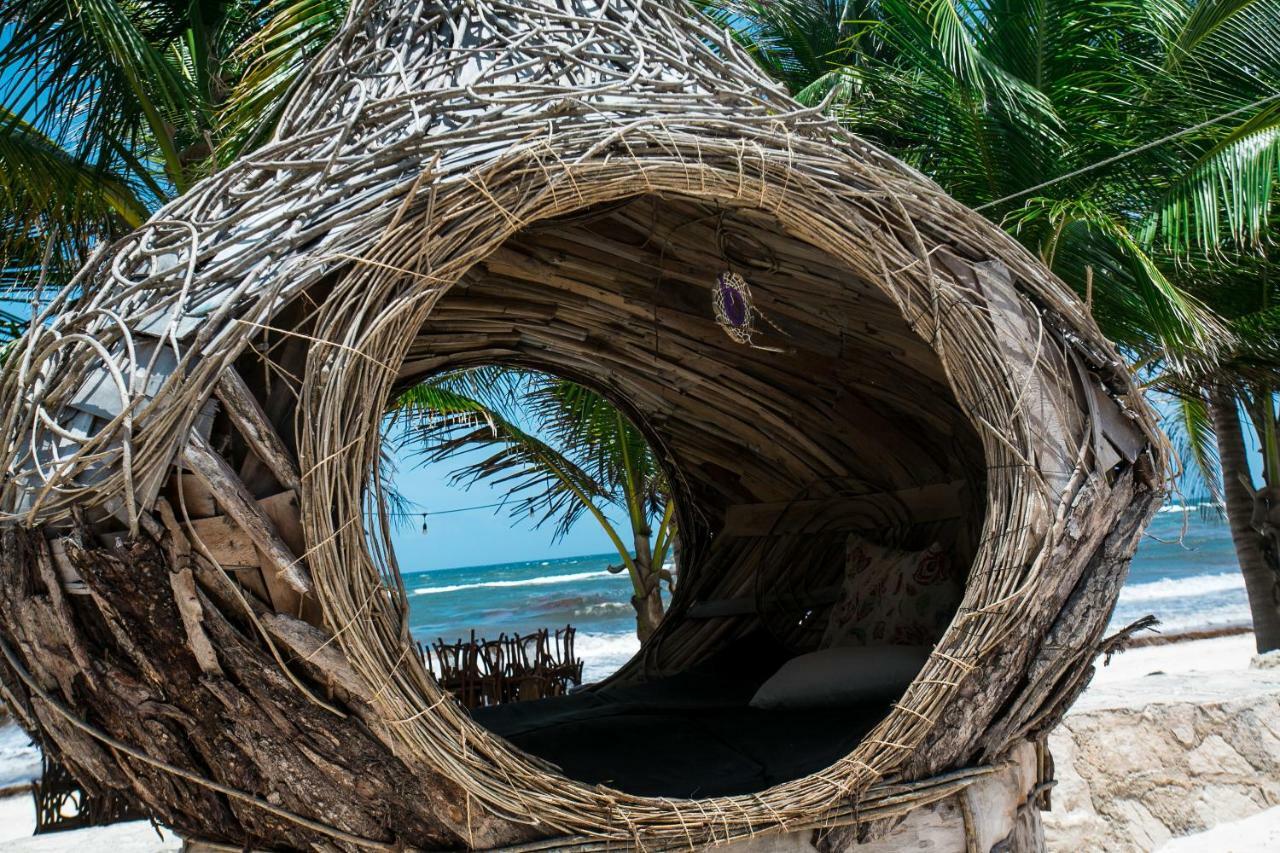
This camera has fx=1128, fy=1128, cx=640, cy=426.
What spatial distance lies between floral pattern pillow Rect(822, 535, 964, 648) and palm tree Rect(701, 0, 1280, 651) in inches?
59.5

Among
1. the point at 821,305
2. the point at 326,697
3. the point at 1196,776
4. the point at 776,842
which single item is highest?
the point at 821,305

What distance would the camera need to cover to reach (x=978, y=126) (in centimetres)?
448

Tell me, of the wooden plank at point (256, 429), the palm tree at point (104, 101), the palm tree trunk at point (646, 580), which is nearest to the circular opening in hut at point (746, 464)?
the wooden plank at point (256, 429)

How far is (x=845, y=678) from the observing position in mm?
2680

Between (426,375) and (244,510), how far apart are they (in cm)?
131

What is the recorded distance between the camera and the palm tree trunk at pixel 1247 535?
650 centimetres

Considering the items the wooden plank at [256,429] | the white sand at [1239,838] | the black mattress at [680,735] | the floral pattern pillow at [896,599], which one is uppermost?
the wooden plank at [256,429]

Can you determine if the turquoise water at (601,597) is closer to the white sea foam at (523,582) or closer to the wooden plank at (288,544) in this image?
the white sea foam at (523,582)

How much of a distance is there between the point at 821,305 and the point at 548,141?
1.24m

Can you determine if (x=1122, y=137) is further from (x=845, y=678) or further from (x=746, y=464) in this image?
(x=845, y=678)

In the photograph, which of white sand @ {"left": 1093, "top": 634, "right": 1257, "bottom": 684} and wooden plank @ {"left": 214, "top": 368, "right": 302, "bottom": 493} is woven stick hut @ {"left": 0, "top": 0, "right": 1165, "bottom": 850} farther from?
white sand @ {"left": 1093, "top": 634, "right": 1257, "bottom": 684}

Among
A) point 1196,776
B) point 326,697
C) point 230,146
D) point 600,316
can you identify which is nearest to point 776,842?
point 326,697

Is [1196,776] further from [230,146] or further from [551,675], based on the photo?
[230,146]

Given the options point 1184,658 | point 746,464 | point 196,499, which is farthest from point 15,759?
point 1184,658
